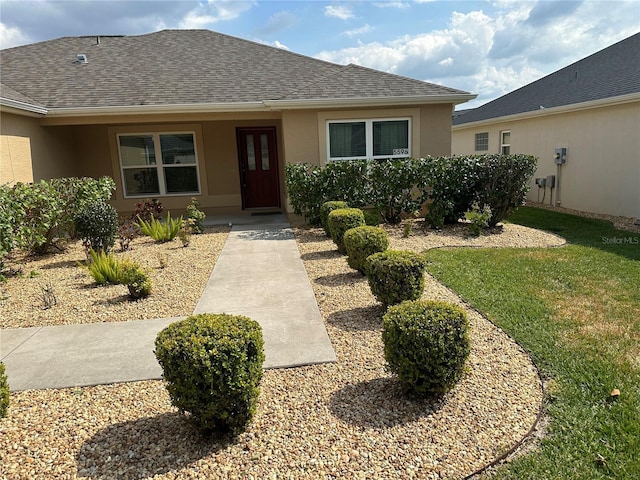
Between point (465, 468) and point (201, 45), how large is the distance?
47.7 ft

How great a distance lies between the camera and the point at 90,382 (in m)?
3.55

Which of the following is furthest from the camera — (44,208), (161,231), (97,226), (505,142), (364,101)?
(505,142)

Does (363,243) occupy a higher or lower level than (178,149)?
lower

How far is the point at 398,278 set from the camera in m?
4.50

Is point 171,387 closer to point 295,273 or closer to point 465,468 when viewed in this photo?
point 465,468

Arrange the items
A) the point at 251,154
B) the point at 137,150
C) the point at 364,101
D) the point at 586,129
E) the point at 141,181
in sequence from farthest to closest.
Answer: the point at 251,154 → the point at 141,181 → the point at 137,150 → the point at 586,129 → the point at 364,101

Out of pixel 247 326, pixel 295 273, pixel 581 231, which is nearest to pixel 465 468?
pixel 247 326

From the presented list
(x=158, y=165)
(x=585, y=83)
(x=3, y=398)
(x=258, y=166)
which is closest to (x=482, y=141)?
(x=585, y=83)

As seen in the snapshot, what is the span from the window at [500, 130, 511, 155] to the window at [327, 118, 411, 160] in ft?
22.8

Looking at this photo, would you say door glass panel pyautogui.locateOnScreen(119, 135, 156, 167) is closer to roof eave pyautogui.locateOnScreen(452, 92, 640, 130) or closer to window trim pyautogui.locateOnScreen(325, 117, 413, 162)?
window trim pyautogui.locateOnScreen(325, 117, 413, 162)

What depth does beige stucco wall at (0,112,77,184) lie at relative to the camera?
8.91 m

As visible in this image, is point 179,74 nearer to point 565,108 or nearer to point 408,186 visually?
point 408,186

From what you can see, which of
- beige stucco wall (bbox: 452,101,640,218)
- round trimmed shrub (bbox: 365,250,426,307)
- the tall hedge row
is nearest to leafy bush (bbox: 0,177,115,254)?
the tall hedge row

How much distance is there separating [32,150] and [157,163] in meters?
3.10
